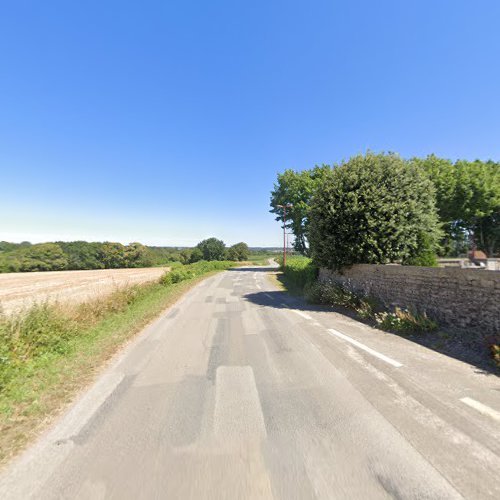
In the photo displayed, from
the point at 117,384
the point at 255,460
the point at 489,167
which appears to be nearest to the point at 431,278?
the point at 255,460

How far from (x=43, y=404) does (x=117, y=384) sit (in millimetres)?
1057

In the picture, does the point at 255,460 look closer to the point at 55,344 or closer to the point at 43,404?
the point at 43,404

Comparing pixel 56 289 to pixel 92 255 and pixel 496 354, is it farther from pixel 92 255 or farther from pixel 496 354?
pixel 92 255

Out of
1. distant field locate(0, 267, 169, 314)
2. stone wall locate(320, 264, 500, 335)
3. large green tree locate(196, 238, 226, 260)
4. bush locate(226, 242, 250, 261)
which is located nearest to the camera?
Answer: stone wall locate(320, 264, 500, 335)

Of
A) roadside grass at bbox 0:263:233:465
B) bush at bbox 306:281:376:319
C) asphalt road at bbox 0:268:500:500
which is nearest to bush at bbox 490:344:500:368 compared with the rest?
asphalt road at bbox 0:268:500:500

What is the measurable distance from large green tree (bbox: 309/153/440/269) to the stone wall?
4.01 feet

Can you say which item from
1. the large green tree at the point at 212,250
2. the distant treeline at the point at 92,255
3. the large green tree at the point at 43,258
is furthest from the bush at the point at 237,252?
the large green tree at the point at 43,258

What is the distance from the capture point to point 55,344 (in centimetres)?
662

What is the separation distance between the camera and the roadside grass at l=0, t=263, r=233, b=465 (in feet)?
11.5

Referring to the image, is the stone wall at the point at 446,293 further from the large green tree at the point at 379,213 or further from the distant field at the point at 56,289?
the distant field at the point at 56,289

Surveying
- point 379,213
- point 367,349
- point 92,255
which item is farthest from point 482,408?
point 92,255

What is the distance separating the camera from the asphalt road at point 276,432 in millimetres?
2434

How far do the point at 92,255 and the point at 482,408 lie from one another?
95497mm

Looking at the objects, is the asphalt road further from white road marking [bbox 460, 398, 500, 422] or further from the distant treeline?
the distant treeline
